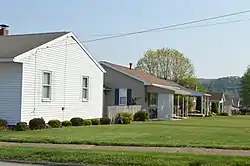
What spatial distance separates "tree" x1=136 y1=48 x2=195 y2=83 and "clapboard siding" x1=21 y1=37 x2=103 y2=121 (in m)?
40.2

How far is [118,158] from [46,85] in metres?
14.2

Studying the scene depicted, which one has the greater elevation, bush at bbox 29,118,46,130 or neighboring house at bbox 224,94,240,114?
neighboring house at bbox 224,94,240,114

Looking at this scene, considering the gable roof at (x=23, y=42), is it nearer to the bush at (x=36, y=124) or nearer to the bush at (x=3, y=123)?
the bush at (x=3, y=123)

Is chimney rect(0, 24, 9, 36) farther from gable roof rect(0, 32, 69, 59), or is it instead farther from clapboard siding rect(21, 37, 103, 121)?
clapboard siding rect(21, 37, 103, 121)

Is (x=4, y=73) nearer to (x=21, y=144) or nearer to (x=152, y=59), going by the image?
(x=21, y=144)

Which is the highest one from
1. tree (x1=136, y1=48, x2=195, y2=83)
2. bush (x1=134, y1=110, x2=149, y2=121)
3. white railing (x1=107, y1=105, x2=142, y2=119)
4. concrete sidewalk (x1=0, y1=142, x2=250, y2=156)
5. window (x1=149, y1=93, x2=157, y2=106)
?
tree (x1=136, y1=48, x2=195, y2=83)

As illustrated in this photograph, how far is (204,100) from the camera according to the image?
58250mm

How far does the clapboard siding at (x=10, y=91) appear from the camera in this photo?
23.8 m


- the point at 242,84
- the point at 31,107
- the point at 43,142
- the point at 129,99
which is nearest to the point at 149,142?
the point at 43,142

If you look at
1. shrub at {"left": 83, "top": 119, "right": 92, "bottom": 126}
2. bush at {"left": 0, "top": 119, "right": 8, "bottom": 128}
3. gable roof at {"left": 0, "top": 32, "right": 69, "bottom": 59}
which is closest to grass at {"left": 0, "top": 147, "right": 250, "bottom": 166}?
bush at {"left": 0, "top": 119, "right": 8, "bottom": 128}

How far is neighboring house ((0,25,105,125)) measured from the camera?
942 inches

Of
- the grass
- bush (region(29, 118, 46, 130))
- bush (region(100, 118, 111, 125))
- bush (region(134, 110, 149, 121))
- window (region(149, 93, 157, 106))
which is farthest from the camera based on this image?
window (region(149, 93, 157, 106))

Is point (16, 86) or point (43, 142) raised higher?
point (16, 86)

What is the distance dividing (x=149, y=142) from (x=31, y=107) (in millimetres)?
10066
